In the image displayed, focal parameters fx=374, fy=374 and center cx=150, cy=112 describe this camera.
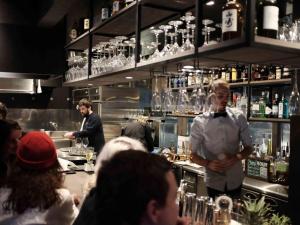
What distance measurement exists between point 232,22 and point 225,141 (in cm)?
144

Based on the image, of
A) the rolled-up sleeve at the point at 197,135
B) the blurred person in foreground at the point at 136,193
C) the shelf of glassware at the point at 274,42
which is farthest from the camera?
the rolled-up sleeve at the point at 197,135

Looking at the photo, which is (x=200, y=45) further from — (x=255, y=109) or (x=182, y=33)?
(x=255, y=109)

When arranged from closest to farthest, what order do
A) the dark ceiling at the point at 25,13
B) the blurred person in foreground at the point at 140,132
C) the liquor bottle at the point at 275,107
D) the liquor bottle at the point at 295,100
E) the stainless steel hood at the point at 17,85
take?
the liquor bottle at the point at 295,100
the liquor bottle at the point at 275,107
the blurred person in foreground at the point at 140,132
the dark ceiling at the point at 25,13
the stainless steel hood at the point at 17,85

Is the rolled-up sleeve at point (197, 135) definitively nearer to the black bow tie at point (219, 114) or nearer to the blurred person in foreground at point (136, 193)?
the black bow tie at point (219, 114)

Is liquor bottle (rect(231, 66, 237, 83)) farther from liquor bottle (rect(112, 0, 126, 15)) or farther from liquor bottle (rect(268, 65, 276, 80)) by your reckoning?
liquor bottle (rect(112, 0, 126, 15))

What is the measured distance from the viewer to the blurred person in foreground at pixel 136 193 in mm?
943

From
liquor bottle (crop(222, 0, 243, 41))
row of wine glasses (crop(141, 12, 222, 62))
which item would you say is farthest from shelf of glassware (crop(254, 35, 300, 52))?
row of wine glasses (crop(141, 12, 222, 62))

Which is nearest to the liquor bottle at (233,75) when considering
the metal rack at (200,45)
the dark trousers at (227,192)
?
the metal rack at (200,45)

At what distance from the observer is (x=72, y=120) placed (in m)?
7.88

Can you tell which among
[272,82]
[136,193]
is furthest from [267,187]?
[136,193]

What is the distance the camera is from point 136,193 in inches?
36.9

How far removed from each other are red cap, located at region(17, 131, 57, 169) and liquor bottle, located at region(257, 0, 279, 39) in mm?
1249

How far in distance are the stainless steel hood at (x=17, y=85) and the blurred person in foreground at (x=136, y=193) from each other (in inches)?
260

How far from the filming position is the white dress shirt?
10.3ft
